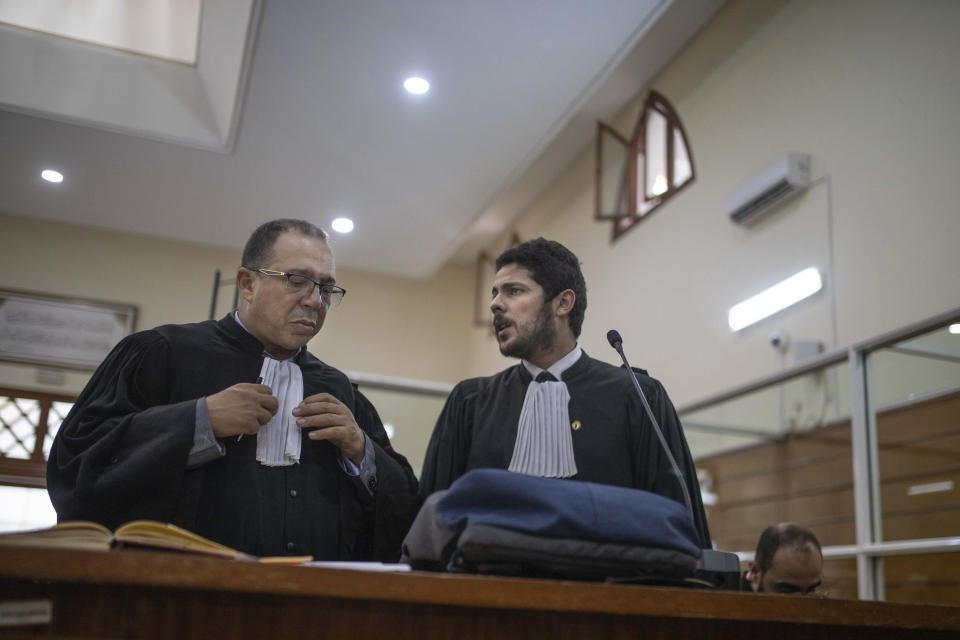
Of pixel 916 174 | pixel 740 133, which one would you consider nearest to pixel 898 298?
pixel 916 174

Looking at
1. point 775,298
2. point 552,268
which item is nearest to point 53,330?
point 775,298

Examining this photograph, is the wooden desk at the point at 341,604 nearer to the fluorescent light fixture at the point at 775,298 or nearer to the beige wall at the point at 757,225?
the beige wall at the point at 757,225

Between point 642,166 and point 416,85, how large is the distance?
189 centimetres

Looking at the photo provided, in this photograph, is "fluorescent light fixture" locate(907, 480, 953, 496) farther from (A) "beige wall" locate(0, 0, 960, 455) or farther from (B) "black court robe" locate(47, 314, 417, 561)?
(B) "black court robe" locate(47, 314, 417, 561)

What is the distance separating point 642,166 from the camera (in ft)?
23.2

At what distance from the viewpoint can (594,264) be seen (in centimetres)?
764

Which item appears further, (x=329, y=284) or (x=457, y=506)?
(x=329, y=284)

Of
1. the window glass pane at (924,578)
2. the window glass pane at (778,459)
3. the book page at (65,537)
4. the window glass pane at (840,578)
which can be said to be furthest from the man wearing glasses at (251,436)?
the window glass pane at (778,459)

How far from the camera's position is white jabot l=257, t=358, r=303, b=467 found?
204cm

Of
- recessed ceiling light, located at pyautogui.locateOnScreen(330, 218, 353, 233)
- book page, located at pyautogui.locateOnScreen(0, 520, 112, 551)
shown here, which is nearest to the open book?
book page, located at pyautogui.locateOnScreen(0, 520, 112, 551)

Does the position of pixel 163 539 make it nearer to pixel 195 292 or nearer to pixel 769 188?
pixel 769 188

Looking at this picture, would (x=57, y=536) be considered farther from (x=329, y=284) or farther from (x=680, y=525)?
(x=329, y=284)

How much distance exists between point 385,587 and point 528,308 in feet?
4.31

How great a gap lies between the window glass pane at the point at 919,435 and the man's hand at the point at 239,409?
2.52 metres
